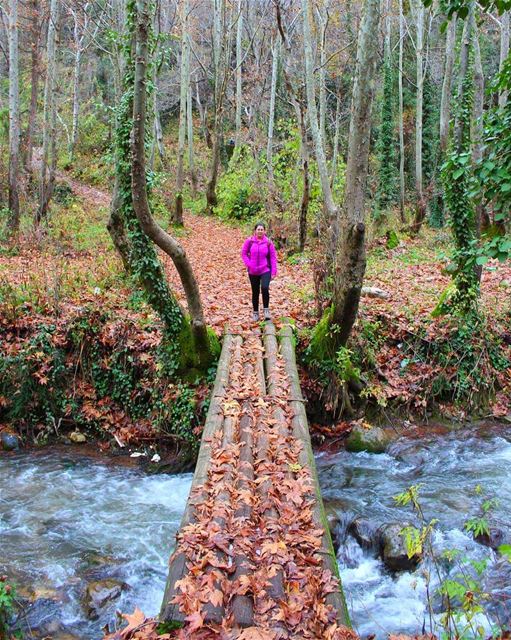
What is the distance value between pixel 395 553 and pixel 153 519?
122 inches

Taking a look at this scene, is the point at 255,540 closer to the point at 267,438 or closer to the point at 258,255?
the point at 267,438

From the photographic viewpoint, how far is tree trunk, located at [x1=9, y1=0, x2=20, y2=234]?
13430 mm

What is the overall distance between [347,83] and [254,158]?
13.3m

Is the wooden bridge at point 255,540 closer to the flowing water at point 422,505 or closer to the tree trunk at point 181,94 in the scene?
the flowing water at point 422,505

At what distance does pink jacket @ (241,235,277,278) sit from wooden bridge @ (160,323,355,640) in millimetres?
3361

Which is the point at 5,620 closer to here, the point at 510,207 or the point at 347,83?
the point at 510,207

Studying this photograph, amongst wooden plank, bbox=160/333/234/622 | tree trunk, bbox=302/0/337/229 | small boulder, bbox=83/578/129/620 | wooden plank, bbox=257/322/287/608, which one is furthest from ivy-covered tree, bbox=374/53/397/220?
small boulder, bbox=83/578/129/620

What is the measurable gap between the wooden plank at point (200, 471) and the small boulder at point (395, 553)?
2354mm

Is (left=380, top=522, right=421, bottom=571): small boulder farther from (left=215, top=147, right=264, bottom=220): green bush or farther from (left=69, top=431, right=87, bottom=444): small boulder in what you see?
(left=215, top=147, right=264, bottom=220): green bush

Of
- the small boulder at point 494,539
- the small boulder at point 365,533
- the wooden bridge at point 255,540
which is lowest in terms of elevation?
the small boulder at point 365,533

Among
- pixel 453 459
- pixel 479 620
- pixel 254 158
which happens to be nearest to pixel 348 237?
pixel 453 459

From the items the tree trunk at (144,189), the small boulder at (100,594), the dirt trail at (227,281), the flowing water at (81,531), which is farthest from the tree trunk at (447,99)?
the small boulder at (100,594)

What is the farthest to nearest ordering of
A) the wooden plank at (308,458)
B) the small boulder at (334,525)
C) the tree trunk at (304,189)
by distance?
the tree trunk at (304,189), the small boulder at (334,525), the wooden plank at (308,458)

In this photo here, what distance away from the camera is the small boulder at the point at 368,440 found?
8492 millimetres
